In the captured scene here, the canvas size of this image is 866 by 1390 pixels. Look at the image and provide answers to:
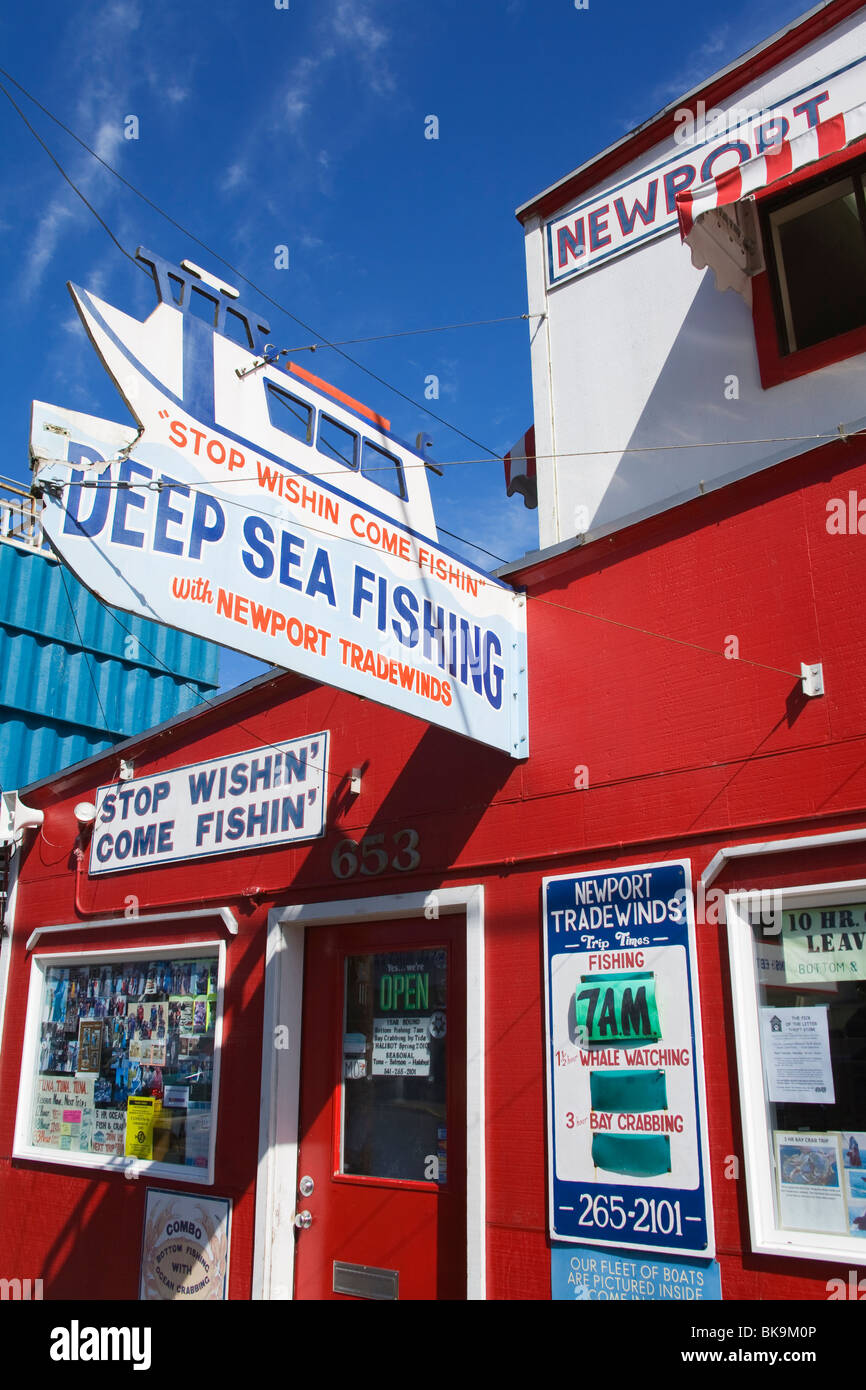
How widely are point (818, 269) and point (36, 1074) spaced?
306 inches

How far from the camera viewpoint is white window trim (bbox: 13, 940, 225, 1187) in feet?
21.8

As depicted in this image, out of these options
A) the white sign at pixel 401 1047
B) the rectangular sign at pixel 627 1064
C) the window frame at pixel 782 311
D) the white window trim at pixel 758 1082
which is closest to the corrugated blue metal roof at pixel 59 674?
the white sign at pixel 401 1047

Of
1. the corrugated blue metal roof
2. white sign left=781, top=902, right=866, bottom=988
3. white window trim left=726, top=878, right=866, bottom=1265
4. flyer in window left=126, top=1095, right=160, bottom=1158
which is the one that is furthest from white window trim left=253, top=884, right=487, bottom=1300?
the corrugated blue metal roof

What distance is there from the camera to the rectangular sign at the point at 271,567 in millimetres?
3906

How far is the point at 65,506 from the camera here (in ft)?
12.5

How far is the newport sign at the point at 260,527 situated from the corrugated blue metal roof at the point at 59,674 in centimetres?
850

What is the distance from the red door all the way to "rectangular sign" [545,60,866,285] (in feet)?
15.8

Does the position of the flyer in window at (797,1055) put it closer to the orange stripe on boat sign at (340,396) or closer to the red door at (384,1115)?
the red door at (384,1115)

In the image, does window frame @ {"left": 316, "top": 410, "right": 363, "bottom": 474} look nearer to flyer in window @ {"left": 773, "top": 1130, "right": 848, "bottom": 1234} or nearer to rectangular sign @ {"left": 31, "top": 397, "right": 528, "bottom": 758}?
rectangular sign @ {"left": 31, "top": 397, "right": 528, "bottom": 758}

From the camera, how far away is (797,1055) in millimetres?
4359

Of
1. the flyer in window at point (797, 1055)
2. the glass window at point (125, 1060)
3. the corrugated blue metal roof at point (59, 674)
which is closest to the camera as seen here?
the flyer in window at point (797, 1055)

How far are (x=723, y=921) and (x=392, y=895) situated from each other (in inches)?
81.5

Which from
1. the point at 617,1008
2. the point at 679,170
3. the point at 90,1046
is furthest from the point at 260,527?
the point at 90,1046

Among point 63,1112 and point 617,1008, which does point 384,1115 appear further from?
point 63,1112
